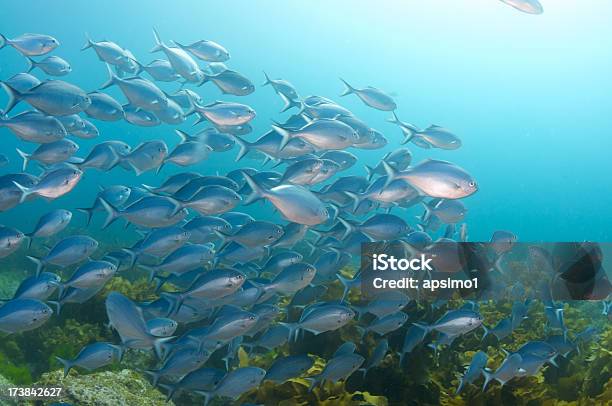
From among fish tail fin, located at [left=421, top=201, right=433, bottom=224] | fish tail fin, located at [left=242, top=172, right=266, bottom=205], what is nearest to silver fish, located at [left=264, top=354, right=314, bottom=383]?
fish tail fin, located at [left=242, top=172, right=266, bottom=205]

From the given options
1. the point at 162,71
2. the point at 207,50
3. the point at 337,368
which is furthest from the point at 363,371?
the point at 162,71

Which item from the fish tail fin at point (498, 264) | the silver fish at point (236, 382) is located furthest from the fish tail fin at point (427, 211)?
the silver fish at point (236, 382)

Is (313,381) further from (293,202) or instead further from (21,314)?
(21,314)

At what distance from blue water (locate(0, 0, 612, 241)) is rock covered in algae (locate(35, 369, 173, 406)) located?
2746 centimetres

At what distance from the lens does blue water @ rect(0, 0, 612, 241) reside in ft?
174

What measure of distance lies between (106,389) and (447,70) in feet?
266

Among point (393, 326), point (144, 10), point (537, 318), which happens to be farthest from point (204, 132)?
point (144, 10)

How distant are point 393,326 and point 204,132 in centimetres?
355

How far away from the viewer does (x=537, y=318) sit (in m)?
7.34

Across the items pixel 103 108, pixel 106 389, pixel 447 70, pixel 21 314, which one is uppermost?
pixel 103 108

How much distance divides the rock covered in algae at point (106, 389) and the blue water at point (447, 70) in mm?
27457

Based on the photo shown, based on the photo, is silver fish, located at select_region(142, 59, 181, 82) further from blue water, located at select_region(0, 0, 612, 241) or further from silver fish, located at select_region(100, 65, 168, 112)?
blue water, located at select_region(0, 0, 612, 241)

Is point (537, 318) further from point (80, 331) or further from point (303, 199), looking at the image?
point (80, 331)

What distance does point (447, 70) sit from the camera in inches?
3063
